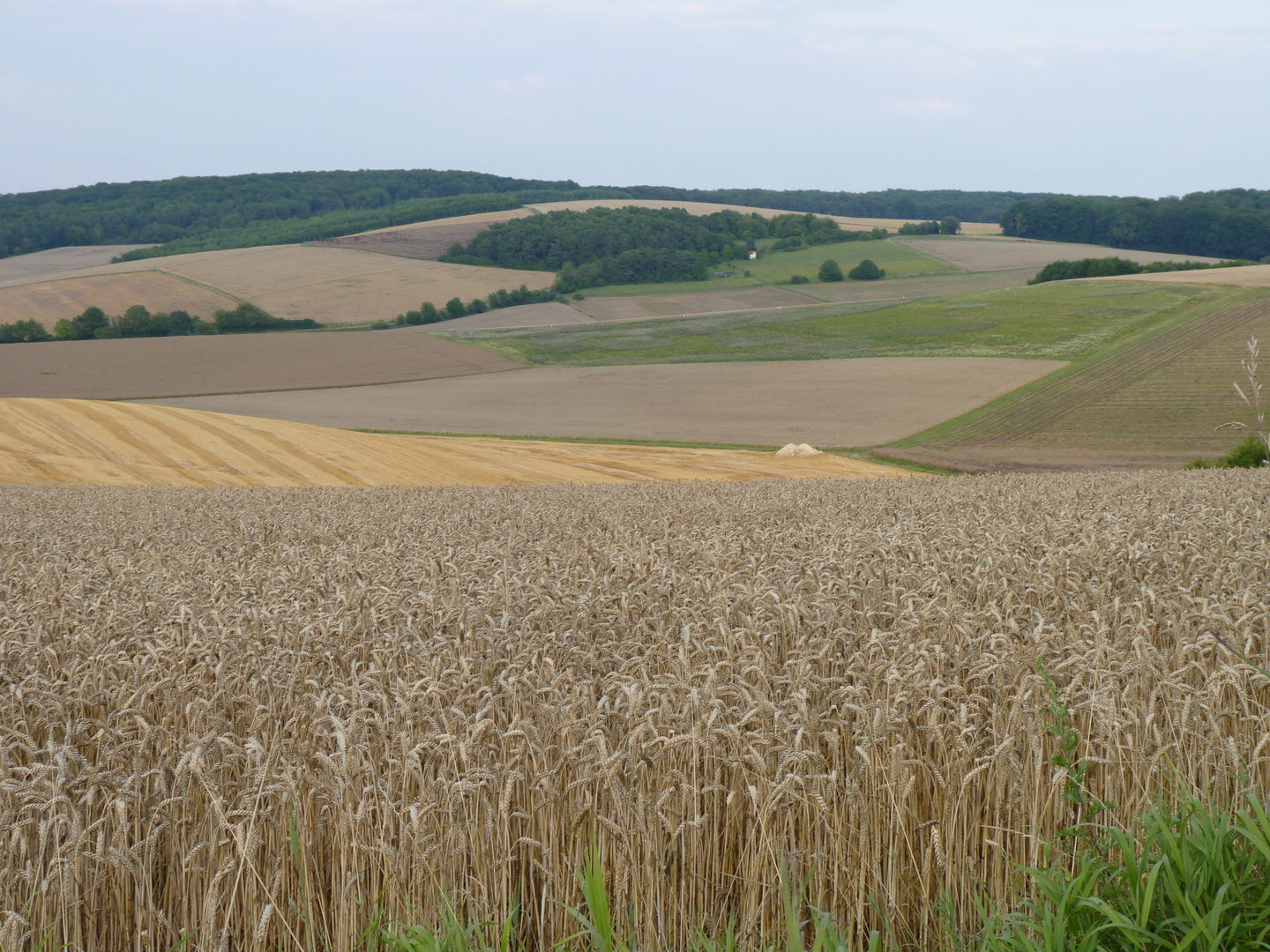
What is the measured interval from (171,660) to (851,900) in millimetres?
3187

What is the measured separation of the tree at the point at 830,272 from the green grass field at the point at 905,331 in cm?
1722

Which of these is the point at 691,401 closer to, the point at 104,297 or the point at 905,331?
the point at 905,331

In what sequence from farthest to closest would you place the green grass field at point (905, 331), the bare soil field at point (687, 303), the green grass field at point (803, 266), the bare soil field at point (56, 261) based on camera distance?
the bare soil field at point (56, 261), the green grass field at point (803, 266), the bare soil field at point (687, 303), the green grass field at point (905, 331)

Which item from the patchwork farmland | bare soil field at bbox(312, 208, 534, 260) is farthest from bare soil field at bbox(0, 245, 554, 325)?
the patchwork farmland

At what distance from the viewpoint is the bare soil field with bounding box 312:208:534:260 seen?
11356 cm

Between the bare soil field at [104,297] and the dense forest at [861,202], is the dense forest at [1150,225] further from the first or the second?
the bare soil field at [104,297]

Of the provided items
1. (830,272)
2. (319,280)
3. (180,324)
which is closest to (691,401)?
(180,324)

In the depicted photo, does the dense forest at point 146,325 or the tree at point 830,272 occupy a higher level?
the tree at point 830,272

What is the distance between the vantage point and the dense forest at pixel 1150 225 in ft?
367

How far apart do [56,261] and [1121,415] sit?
11161 centimetres

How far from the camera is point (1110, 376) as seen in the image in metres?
53.2

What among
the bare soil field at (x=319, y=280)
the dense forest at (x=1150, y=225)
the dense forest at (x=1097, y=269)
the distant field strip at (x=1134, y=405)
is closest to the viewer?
the distant field strip at (x=1134, y=405)

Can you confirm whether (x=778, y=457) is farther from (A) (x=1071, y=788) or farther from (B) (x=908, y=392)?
(A) (x=1071, y=788)

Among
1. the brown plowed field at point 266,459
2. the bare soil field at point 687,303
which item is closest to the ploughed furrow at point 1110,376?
the brown plowed field at point 266,459
